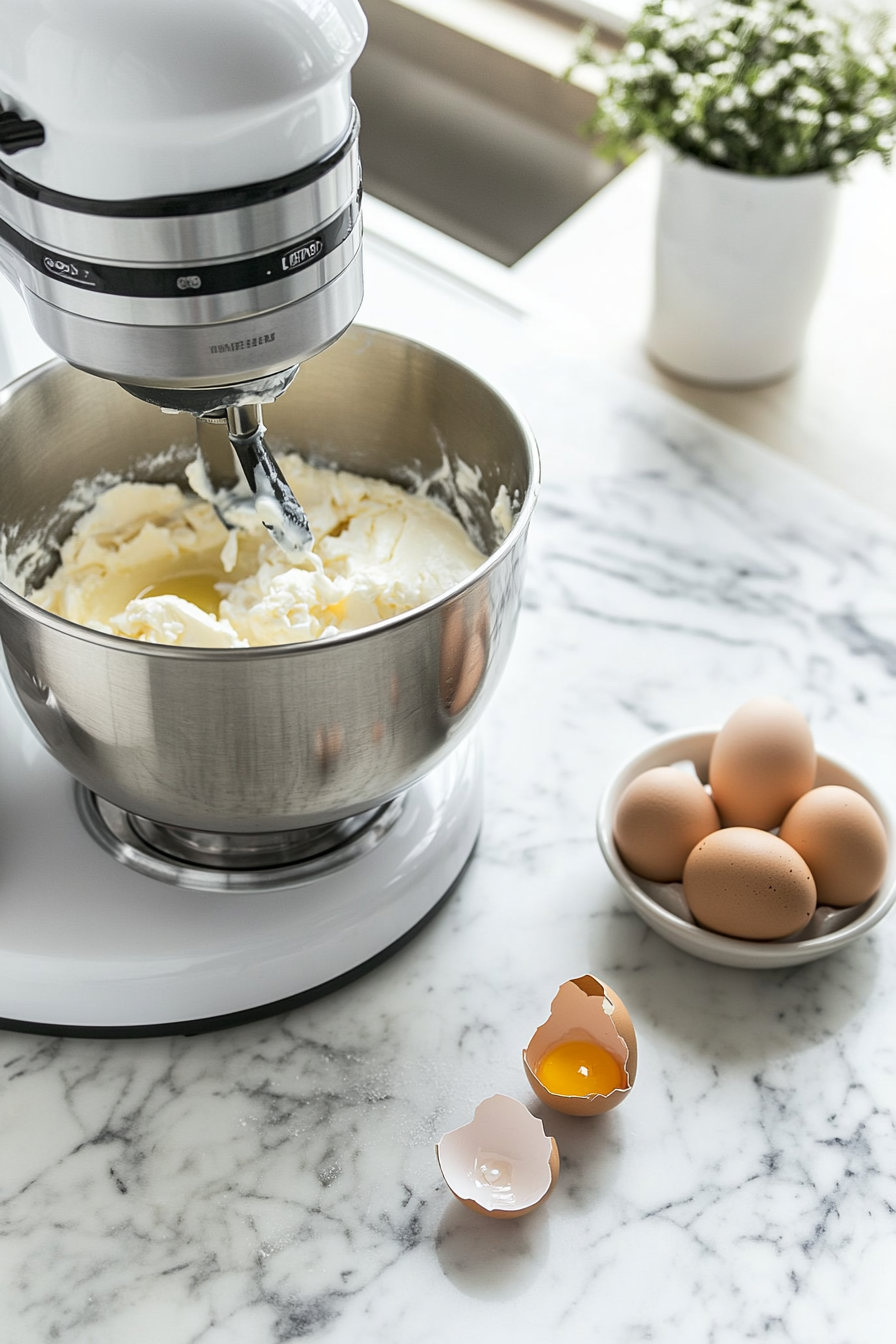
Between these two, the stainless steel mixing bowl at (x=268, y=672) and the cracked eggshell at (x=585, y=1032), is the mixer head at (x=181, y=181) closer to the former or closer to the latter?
the stainless steel mixing bowl at (x=268, y=672)

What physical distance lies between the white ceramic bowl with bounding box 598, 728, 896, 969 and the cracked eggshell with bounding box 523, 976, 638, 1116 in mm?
75

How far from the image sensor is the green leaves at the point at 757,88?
1011 mm

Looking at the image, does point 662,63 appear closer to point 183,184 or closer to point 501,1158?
point 183,184

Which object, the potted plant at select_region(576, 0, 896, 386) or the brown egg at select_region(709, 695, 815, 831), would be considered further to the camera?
the potted plant at select_region(576, 0, 896, 386)

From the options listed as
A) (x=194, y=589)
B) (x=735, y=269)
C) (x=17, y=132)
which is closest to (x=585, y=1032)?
(x=194, y=589)

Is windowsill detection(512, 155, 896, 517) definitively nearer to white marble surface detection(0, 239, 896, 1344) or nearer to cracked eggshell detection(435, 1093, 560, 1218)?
white marble surface detection(0, 239, 896, 1344)

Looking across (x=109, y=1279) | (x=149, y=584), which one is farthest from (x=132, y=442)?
(x=109, y=1279)

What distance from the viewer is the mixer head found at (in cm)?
43

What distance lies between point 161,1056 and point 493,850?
0.75ft

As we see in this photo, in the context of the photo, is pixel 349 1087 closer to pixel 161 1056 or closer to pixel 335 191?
pixel 161 1056

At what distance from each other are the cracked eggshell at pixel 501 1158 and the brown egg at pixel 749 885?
0.15 m

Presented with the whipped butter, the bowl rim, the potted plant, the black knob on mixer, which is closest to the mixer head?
the black knob on mixer

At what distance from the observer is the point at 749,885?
2.20 feet

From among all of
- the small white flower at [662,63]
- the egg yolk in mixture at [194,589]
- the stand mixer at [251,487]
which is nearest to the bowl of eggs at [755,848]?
the stand mixer at [251,487]
